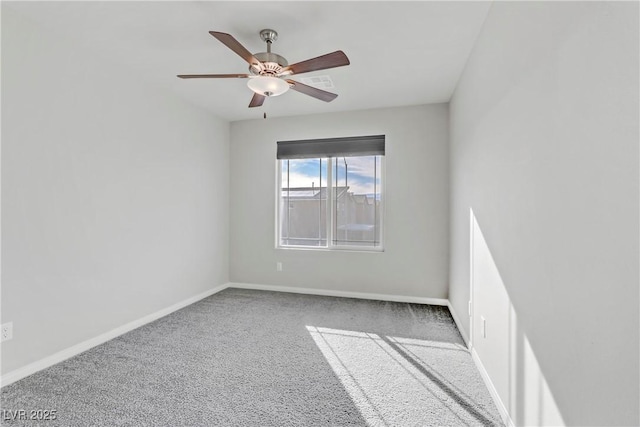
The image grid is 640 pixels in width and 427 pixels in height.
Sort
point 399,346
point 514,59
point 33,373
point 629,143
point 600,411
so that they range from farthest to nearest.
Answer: point 399,346 < point 33,373 < point 514,59 < point 600,411 < point 629,143

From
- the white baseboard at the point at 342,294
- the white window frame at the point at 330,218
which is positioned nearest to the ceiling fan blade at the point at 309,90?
the white window frame at the point at 330,218

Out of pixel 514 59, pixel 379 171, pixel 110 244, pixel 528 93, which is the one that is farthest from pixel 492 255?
pixel 110 244

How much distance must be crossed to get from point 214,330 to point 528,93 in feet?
9.92


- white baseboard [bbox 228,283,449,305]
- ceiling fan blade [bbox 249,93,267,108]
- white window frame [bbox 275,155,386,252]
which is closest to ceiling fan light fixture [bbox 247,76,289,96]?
ceiling fan blade [bbox 249,93,267,108]

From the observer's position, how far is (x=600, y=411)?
94cm

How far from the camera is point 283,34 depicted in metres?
2.35

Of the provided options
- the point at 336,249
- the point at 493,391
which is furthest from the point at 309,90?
the point at 493,391

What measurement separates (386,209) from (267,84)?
91.9 inches

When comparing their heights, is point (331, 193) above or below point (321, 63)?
below

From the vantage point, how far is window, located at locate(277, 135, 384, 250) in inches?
165

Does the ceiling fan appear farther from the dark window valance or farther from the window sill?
the window sill

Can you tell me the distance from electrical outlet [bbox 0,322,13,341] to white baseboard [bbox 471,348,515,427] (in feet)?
10.2

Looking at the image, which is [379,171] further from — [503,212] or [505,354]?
[505,354]

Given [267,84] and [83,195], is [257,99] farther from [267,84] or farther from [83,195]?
[83,195]
